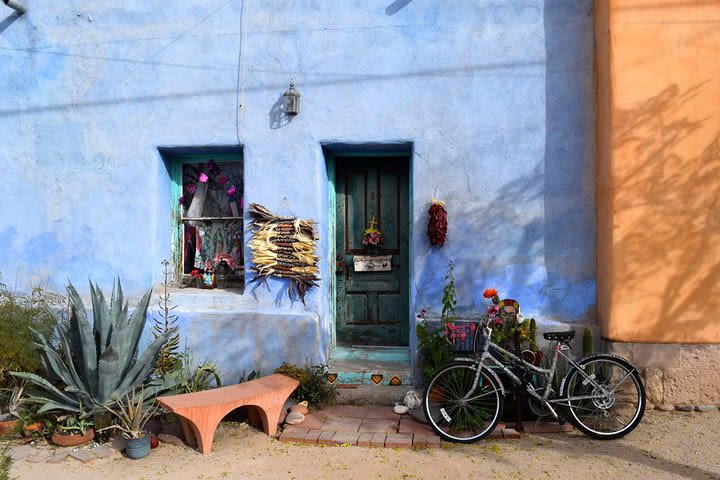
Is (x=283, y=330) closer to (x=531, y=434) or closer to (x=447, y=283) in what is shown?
(x=447, y=283)

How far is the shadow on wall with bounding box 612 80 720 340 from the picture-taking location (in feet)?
17.0

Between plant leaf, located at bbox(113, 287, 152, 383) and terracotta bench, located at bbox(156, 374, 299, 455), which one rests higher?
plant leaf, located at bbox(113, 287, 152, 383)

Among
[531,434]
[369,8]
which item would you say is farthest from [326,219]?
[531,434]

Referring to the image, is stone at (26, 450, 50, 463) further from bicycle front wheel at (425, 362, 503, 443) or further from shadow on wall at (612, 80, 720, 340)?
shadow on wall at (612, 80, 720, 340)

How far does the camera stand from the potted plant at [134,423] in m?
4.48

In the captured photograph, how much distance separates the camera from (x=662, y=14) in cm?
527

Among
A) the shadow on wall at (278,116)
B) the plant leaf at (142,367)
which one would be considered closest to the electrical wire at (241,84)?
the shadow on wall at (278,116)

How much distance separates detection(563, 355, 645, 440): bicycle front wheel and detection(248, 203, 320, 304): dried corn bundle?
2.57 metres

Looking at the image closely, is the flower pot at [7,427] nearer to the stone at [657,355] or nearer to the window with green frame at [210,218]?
the window with green frame at [210,218]

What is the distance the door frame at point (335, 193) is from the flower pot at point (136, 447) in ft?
7.20

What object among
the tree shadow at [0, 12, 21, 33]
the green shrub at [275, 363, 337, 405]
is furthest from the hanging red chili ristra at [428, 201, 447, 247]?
the tree shadow at [0, 12, 21, 33]

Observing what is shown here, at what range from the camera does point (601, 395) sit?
472 centimetres

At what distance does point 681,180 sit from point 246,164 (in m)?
4.09

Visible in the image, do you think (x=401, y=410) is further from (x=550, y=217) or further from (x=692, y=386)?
(x=692, y=386)
